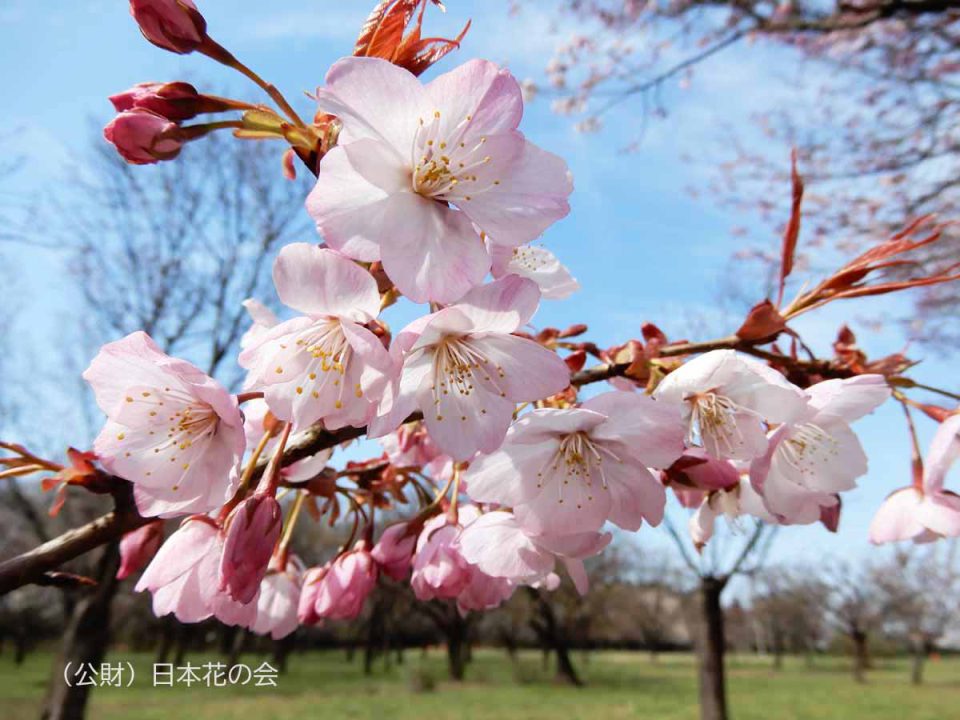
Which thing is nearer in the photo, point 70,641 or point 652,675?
point 70,641

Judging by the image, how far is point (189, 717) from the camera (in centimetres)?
1074

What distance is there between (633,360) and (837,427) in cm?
27

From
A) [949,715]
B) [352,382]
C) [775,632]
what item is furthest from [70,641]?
[775,632]

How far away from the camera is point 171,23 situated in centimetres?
57

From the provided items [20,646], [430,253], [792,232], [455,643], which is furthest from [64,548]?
[20,646]

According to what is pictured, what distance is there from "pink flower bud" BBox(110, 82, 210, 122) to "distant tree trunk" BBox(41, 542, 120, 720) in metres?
5.96

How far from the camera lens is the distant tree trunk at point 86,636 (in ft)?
18.5

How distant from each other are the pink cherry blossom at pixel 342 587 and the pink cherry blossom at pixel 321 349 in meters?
0.38

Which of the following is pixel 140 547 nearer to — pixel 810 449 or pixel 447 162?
pixel 447 162

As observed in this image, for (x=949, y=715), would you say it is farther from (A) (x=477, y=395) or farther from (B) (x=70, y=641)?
(A) (x=477, y=395)

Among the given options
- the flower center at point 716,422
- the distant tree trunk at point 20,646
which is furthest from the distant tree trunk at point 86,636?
the distant tree trunk at point 20,646

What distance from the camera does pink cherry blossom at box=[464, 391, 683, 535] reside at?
0.59 m

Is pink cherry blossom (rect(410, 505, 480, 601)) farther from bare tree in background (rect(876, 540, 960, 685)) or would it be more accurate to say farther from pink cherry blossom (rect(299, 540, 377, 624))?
bare tree in background (rect(876, 540, 960, 685))

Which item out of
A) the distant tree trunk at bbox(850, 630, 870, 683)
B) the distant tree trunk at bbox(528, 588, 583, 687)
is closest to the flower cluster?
the distant tree trunk at bbox(528, 588, 583, 687)
